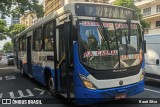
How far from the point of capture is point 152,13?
40031 millimetres

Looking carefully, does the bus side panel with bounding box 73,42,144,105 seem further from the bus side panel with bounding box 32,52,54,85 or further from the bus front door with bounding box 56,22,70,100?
the bus side panel with bounding box 32,52,54,85

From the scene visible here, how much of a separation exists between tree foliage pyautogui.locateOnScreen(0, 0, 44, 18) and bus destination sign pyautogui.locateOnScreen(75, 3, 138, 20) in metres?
17.2

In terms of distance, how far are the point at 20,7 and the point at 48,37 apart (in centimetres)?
1611

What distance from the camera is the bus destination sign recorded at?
746 centimetres

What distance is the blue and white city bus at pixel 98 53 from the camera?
7109 mm

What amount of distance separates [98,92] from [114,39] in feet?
5.24

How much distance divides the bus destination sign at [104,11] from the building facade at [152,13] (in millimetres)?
31293

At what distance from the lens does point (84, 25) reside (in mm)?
7242

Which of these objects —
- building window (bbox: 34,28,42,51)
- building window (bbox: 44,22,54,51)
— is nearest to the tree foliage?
building window (bbox: 34,28,42,51)

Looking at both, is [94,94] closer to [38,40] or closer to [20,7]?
[38,40]

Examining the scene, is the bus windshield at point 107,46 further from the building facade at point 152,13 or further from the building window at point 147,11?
the building window at point 147,11

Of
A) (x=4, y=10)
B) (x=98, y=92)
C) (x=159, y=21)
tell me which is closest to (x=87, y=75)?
(x=98, y=92)

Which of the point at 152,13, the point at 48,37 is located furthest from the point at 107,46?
the point at 152,13

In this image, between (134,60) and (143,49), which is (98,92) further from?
(143,49)
